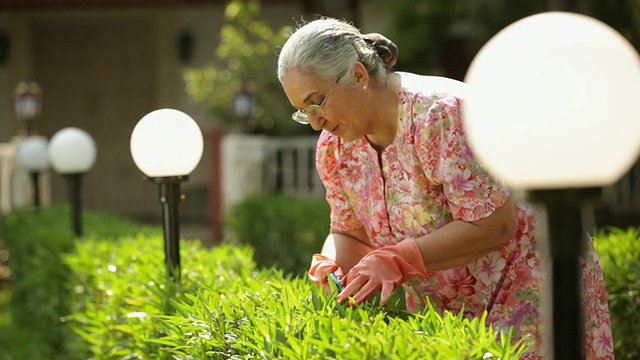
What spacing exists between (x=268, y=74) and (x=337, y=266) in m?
10.0

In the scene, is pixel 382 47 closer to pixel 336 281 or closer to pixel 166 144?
pixel 336 281

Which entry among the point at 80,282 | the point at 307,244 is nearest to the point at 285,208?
the point at 307,244

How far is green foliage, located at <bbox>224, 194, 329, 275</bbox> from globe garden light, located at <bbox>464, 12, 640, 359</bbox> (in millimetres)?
5686

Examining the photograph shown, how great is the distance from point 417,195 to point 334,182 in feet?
Answer: 1.16

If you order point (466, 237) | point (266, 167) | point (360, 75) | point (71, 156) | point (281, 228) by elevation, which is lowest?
point (281, 228)

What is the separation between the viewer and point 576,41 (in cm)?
152

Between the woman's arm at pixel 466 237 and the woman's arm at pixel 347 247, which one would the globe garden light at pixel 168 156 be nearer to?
the woman's arm at pixel 347 247

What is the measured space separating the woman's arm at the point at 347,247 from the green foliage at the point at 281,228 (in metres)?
4.31

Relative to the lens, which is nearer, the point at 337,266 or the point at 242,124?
the point at 337,266

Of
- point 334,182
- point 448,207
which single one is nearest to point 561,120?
point 448,207

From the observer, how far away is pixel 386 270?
2.37 metres

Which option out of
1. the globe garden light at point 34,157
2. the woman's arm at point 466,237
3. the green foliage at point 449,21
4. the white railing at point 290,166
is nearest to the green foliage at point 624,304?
Result: the woman's arm at point 466,237

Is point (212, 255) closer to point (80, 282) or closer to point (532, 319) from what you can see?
point (80, 282)

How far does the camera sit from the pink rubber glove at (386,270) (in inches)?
93.4
